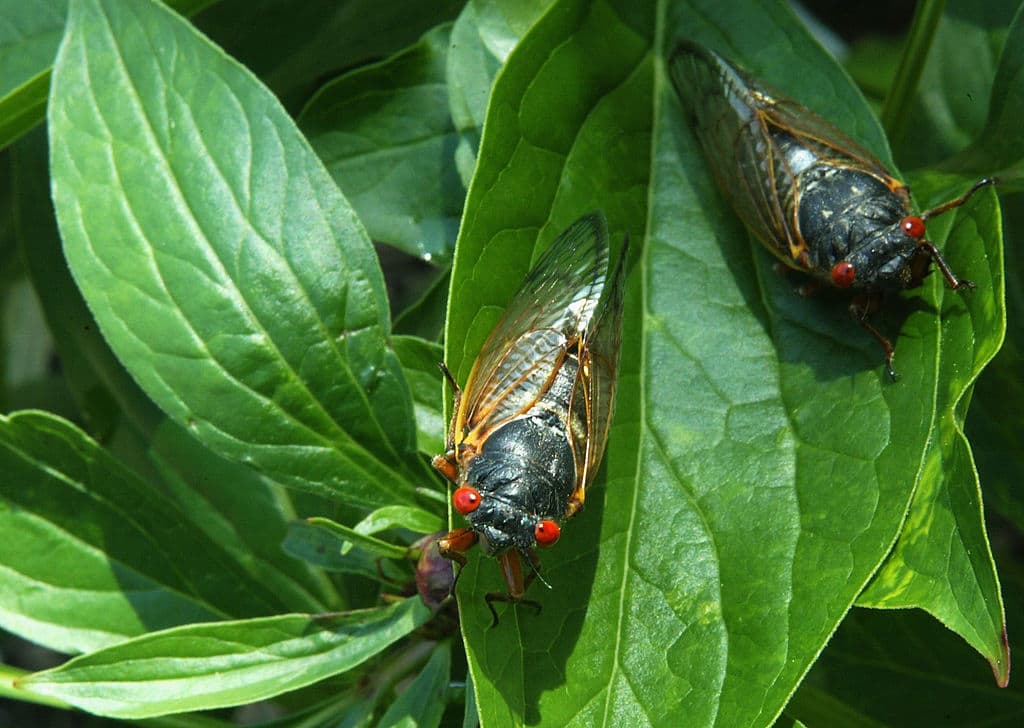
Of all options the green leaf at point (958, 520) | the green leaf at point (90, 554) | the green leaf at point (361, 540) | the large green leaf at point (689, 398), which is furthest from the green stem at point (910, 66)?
the green leaf at point (90, 554)

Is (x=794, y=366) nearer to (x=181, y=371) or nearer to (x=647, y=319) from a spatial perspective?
(x=647, y=319)

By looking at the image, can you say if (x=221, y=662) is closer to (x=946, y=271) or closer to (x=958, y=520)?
(x=958, y=520)

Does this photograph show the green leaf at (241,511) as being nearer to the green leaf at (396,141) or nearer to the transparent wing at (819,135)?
the green leaf at (396,141)

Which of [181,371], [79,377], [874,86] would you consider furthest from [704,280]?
[874,86]

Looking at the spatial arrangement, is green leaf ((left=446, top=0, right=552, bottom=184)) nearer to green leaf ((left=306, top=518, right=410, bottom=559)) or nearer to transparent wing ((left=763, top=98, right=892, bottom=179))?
transparent wing ((left=763, top=98, right=892, bottom=179))

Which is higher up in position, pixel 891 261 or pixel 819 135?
pixel 819 135

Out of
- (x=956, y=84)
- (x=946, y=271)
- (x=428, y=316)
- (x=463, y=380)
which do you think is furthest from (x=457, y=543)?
(x=956, y=84)
